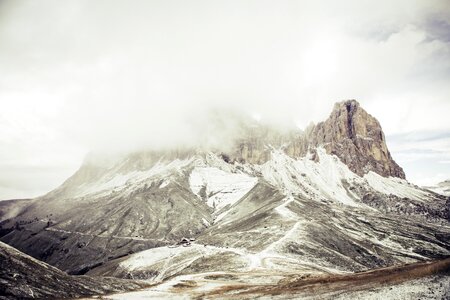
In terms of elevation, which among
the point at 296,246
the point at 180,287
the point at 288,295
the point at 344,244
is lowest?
the point at 344,244

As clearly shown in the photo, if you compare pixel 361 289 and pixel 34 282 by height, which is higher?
pixel 34 282

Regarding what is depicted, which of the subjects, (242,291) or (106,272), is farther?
(106,272)

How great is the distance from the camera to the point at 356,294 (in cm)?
4125

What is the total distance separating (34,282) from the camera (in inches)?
2115

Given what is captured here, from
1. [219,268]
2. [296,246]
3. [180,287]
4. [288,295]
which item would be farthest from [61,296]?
[296,246]

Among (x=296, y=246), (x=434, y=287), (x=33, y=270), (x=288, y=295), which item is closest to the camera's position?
(x=434, y=287)

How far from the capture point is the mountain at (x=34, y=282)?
49.5 meters

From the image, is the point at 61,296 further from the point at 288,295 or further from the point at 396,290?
the point at 396,290

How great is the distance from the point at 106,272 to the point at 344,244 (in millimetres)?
124509

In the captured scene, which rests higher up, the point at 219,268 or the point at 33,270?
the point at 33,270

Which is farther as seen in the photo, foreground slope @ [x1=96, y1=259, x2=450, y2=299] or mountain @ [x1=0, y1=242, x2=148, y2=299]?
mountain @ [x1=0, y1=242, x2=148, y2=299]

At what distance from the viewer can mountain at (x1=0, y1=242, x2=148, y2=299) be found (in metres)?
49.5

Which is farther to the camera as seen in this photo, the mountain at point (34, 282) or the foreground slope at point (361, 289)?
the mountain at point (34, 282)

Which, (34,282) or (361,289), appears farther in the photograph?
(34,282)
